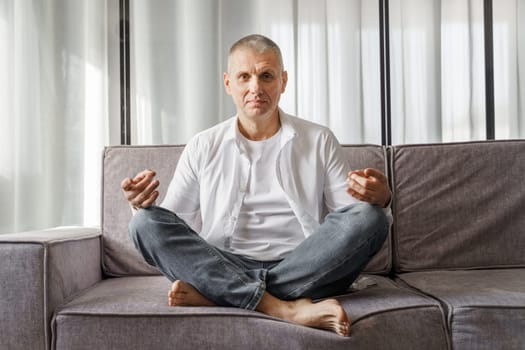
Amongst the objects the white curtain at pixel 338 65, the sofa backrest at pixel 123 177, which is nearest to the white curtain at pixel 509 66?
the white curtain at pixel 338 65

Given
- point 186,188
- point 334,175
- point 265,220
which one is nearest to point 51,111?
point 186,188

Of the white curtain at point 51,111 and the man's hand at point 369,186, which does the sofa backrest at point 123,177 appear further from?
the white curtain at point 51,111

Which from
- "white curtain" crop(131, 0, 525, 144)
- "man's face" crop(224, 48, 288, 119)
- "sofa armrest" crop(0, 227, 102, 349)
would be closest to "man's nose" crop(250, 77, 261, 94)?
"man's face" crop(224, 48, 288, 119)

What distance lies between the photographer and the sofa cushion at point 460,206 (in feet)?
6.22

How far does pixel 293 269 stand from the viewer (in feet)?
4.83

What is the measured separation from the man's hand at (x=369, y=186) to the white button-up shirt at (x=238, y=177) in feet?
0.77

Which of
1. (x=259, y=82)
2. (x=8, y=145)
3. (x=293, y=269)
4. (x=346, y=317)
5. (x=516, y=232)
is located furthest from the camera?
(x=8, y=145)

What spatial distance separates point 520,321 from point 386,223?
384mm

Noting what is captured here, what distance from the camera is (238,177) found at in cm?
177

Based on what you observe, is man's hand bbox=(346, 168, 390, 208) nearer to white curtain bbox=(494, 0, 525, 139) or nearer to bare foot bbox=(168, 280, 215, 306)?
bare foot bbox=(168, 280, 215, 306)

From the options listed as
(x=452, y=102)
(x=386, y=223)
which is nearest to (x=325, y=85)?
(x=452, y=102)

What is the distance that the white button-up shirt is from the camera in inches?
68.1

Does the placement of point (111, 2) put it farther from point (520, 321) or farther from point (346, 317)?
point (520, 321)

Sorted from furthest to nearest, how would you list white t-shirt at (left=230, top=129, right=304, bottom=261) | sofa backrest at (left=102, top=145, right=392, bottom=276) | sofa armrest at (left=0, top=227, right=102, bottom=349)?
sofa backrest at (left=102, top=145, right=392, bottom=276) → white t-shirt at (left=230, top=129, right=304, bottom=261) → sofa armrest at (left=0, top=227, right=102, bottom=349)
